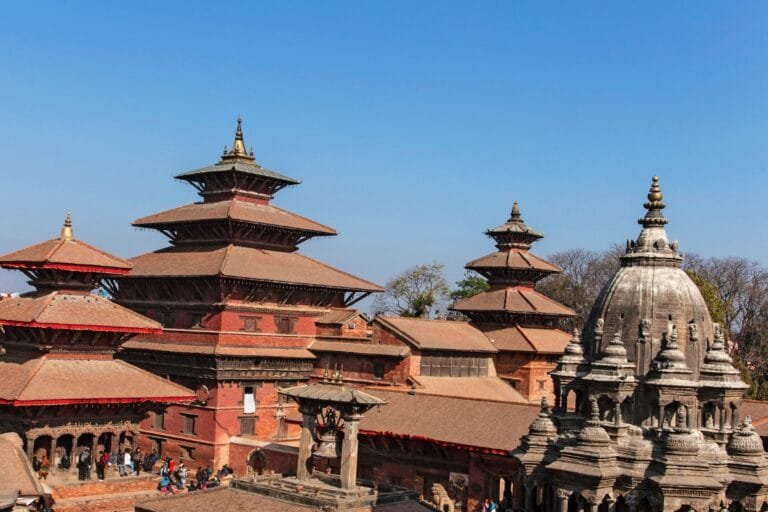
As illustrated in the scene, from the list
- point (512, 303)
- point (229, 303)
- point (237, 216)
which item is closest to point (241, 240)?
point (237, 216)

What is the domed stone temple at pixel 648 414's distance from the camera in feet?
61.6

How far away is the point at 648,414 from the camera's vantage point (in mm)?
19766

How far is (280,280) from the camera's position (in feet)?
132

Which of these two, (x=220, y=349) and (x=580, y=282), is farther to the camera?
(x=580, y=282)

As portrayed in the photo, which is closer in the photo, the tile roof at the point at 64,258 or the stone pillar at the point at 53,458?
the stone pillar at the point at 53,458

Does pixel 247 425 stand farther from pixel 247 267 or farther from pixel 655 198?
pixel 655 198

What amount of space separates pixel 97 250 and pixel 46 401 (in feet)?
20.4

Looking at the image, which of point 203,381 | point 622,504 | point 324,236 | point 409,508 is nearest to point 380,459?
point 409,508

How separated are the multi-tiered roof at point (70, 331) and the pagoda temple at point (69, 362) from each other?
0.10ft

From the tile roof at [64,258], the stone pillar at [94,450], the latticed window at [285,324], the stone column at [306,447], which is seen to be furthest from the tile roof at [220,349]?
the stone column at [306,447]

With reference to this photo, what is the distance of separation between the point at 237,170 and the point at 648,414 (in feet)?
93.5

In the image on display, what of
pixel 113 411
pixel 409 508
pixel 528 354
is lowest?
pixel 409 508

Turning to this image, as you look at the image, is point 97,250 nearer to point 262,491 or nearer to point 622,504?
point 262,491

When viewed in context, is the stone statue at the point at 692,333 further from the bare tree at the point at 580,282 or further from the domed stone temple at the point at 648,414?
the bare tree at the point at 580,282
